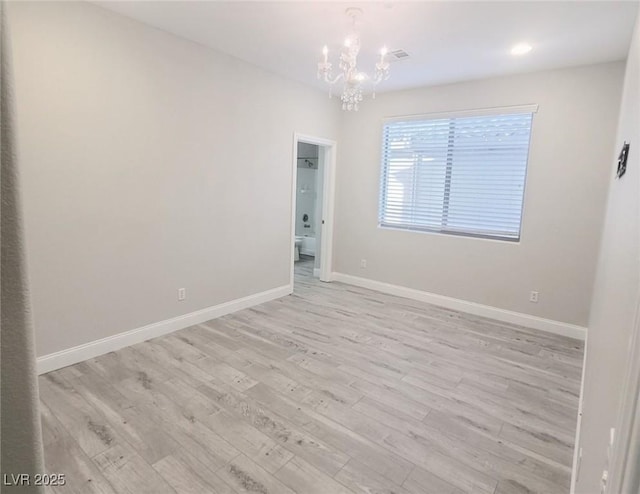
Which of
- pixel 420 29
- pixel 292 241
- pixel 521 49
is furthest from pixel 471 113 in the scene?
pixel 292 241

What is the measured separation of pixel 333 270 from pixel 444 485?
4.01 m

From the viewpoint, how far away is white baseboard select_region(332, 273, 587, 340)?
153 inches

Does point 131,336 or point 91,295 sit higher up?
point 91,295

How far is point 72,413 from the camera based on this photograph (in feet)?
7.41

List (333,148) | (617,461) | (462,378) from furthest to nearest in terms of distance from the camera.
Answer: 1. (333,148)
2. (462,378)
3. (617,461)

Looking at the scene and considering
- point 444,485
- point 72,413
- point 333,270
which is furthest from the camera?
point 333,270

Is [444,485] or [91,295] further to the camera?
[91,295]

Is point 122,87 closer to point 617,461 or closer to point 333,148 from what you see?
point 333,148

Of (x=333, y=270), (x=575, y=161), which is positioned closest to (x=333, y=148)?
(x=333, y=270)

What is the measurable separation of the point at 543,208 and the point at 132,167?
4152 millimetres

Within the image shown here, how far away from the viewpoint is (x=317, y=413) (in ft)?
7.78

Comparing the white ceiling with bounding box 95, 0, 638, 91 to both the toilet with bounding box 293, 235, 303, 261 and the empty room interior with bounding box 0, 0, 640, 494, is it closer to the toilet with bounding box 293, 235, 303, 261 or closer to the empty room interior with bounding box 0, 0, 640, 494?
the empty room interior with bounding box 0, 0, 640, 494

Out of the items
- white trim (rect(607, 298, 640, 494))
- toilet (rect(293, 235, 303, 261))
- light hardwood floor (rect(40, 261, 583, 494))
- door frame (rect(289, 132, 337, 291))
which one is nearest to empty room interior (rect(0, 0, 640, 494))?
light hardwood floor (rect(40, 261, 583, 494))

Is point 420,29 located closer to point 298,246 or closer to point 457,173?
point 457,173
